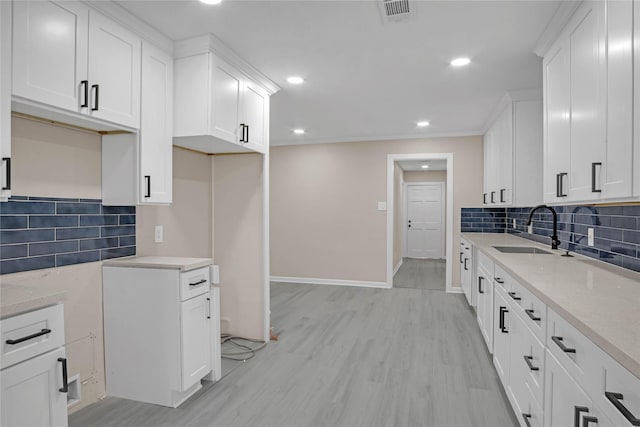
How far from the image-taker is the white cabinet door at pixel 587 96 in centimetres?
164

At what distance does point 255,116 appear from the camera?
3143 mm

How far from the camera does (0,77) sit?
1.50m

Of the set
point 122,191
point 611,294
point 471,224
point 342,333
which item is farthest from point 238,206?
point 471,224

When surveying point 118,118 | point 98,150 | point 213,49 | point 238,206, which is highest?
point 213,49

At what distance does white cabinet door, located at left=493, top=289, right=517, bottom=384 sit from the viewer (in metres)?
2.23

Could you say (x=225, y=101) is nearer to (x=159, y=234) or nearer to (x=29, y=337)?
(x=159, y=234)

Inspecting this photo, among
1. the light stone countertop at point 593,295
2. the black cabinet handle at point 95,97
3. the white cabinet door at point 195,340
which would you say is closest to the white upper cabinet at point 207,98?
the black cabinet handle at point 95,97

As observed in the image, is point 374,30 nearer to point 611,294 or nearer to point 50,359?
point 611,294

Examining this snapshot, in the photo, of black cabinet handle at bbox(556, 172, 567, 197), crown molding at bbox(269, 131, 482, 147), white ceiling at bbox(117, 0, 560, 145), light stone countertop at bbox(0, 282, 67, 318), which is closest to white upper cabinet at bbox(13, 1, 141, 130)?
white ceiling at bbox(117, 0, 560, 145)

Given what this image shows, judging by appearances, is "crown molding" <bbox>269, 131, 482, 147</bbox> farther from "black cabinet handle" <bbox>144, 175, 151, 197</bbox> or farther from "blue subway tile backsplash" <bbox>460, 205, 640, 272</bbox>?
"black cabinet handle" <bbox>144, 175, 151, 197</bbox>

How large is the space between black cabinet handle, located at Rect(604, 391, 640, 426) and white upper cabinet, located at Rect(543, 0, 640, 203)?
82 centimetres

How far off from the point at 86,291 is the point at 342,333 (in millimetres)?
2325

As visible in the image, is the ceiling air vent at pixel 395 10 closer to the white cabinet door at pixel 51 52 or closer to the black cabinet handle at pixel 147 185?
the white cabinet door at pixel 51 52

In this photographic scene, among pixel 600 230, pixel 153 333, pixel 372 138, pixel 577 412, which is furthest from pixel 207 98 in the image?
pixel 372 138
